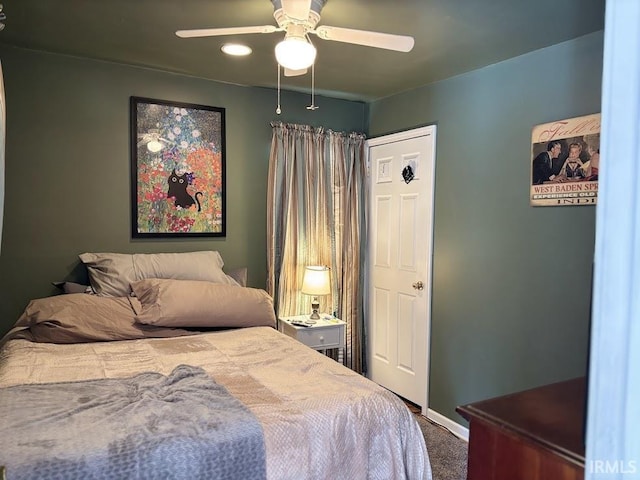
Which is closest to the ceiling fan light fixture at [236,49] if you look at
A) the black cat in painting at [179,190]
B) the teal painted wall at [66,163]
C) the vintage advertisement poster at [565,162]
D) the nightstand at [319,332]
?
the teal painted wall at [66,163]

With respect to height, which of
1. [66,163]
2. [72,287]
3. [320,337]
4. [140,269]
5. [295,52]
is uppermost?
[295,52]

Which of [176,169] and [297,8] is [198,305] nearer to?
[176,169]

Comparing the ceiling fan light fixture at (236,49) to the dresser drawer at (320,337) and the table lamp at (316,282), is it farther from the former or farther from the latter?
the dresser drawer at (320,337)

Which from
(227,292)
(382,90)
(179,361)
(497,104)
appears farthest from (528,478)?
(382,90)

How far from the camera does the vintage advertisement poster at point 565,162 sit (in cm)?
230

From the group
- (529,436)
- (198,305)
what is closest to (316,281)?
(198,305)

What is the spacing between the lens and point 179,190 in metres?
3.24

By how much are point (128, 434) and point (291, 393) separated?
0.61 m

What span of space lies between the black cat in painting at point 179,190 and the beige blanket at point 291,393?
3.63 feet

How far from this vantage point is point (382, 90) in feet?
11.6

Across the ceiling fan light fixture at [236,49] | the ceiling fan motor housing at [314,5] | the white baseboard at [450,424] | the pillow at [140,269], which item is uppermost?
the ceiling fan light fixture at [236,49]

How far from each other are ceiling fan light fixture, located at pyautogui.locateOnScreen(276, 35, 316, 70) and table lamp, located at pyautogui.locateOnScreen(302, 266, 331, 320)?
1.85 metres

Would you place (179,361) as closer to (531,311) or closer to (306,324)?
(306,324)

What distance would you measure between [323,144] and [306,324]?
1400mm
